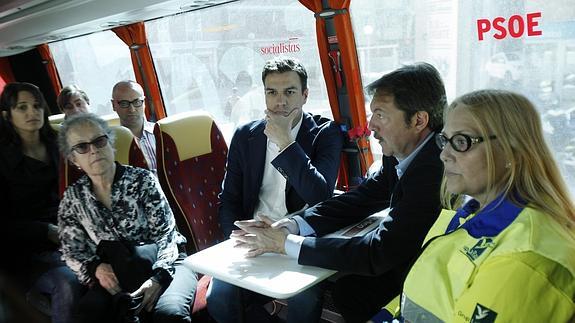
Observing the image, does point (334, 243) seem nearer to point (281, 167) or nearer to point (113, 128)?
point (281, 167)

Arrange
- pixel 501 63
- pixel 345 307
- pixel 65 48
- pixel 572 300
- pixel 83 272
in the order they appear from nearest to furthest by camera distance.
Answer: pixel 572 300 < pixel 345 307 < pixel 83 272 < pixel 501 63 < pixel 65 48

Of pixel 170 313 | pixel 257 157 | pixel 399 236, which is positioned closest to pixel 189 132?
pixel 257 157

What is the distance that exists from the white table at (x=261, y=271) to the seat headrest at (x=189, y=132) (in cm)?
104

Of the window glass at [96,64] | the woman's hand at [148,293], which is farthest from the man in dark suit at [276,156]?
the window glass at [96,64]

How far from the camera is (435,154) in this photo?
5.77ft

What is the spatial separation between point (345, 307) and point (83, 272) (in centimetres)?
129

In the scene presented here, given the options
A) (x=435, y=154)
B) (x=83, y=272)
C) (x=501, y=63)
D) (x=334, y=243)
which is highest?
(x=501, y=63)

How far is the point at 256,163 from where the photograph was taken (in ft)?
8.58

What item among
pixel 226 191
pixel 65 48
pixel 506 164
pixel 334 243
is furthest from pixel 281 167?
pixel 65 48

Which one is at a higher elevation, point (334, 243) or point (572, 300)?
point (572, 300)

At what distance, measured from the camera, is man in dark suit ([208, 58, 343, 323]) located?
2402mm

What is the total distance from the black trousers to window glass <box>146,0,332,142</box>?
6.67 ft

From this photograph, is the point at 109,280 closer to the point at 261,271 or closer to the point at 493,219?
the point at 261,271

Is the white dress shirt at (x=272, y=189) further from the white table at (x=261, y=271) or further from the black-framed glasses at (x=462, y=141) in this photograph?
the black-framed glasses at (x=462, y=141)
